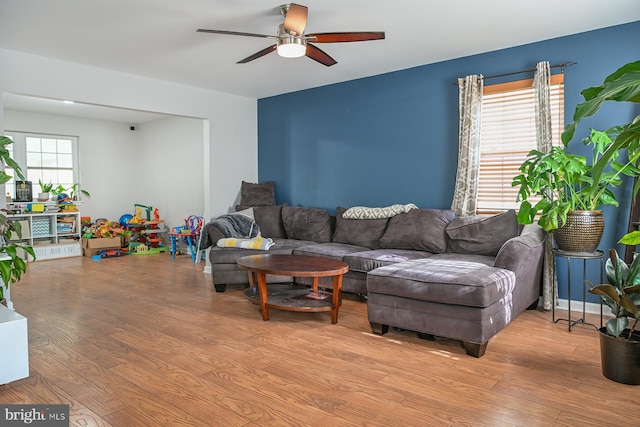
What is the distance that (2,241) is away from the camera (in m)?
3.53

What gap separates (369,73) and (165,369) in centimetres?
393

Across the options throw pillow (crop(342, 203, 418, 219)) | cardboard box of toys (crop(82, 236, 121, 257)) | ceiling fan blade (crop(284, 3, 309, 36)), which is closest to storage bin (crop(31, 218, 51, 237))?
cardboard box of toys (crop(82, 236, 121, 257))

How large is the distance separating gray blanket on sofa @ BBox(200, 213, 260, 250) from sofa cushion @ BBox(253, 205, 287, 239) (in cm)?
10

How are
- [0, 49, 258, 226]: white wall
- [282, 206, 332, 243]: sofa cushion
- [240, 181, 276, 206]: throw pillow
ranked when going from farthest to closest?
[240, 181, 276, 206]: throw pillow
[282, 206, 332, 243]: sofa cushion
[0, 49, 258, 226]: white wall

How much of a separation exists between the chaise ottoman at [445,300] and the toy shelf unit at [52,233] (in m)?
6.21

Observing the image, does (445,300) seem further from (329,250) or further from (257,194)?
(257,194)

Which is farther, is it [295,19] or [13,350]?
[295,19]

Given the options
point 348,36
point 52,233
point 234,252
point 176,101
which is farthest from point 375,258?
point 52,233

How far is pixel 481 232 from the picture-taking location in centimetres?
407

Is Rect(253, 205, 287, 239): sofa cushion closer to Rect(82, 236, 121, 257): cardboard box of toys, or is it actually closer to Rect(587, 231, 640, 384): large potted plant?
Rect(82, 236, 121, 257): cardboard box of toys

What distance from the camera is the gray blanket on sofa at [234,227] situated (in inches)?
199

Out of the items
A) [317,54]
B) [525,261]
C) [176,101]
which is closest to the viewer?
[525,261]

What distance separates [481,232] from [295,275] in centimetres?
186

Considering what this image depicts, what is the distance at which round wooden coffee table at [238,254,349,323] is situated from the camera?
11.4 ft
